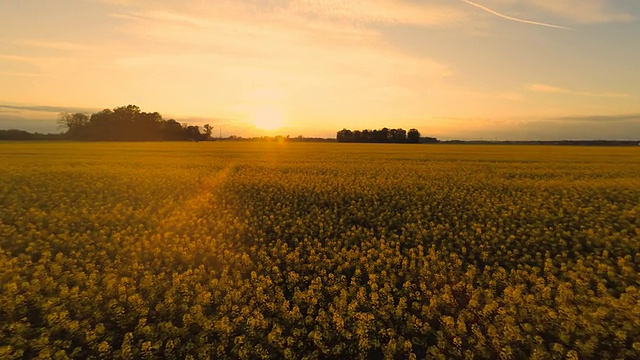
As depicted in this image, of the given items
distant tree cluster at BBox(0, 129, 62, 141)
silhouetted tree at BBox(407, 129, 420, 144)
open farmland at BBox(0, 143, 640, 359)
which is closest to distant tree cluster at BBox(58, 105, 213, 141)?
distant tree cluster at BBox(0, 129, 62, 141)

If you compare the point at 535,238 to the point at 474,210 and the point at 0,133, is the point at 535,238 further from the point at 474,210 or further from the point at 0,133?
the point at 0,133

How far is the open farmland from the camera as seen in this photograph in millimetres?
7113

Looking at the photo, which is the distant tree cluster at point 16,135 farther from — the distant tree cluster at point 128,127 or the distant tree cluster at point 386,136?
the distant tree cluster at point 386,136

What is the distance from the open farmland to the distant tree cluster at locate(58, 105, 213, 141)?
131971 mm

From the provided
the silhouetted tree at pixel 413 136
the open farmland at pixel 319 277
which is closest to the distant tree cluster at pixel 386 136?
the silhouetted tree at pixel 413 136

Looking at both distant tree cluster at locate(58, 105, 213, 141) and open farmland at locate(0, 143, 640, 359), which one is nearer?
open farmland at locate(0, 143, 640, 359)

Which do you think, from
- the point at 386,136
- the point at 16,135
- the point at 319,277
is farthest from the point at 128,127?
the point at 319,277

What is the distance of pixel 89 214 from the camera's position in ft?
51.8

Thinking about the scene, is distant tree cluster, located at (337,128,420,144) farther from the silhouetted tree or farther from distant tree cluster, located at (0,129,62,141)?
distant tree cluster, located at (0,129,62,141)

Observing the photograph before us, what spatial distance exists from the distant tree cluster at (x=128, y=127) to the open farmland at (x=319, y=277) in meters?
132

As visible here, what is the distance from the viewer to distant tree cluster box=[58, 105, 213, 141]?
13550 centimetres

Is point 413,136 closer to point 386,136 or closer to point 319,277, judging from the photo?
point 386,136

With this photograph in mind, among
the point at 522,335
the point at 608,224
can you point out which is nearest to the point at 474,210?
the point at 608,224

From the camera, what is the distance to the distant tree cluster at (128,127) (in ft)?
445
